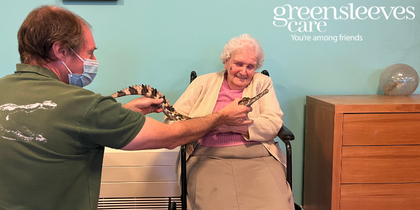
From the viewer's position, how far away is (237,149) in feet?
5.29

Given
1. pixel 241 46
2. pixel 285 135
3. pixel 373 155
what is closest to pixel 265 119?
pixel 285 135

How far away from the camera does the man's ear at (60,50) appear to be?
101 centimetres

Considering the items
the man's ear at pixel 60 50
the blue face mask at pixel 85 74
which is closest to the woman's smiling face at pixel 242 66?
the blue face mask at pixel 85 74

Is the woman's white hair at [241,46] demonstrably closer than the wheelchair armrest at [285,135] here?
No

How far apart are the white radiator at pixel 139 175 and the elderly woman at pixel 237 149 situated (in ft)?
1.17

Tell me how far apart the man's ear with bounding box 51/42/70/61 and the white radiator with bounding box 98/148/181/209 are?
99 cm

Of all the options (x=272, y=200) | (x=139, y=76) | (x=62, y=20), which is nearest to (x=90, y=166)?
(x=62, y=20)

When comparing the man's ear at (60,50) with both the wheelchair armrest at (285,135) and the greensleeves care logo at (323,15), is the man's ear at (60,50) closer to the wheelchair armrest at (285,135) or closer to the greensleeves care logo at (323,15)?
the wheelchair armrest at (285,135)

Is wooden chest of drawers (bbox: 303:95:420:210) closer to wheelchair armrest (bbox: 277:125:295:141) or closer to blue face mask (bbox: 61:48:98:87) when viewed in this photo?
wheelchair armrest (bbox: 277:125:295:141)

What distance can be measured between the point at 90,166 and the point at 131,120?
0.26 m

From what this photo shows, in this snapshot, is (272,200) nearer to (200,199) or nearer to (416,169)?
(200,199)

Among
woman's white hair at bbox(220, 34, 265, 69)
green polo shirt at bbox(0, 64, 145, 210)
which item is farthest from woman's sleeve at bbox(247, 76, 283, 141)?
green polo shirt at bbox(0, 64, 145, 210)

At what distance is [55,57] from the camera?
1037 millimetres

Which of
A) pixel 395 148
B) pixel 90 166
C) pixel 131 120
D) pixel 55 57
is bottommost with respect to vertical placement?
pixel 395 148
